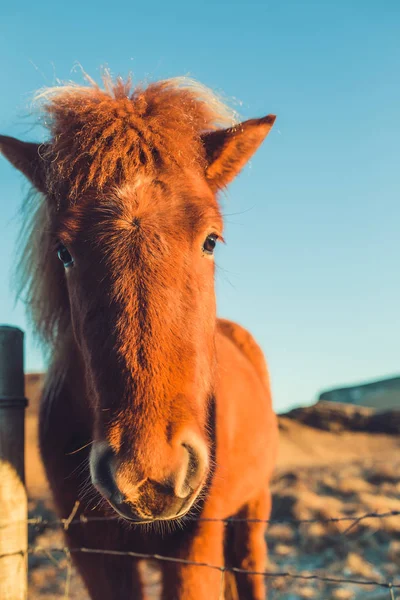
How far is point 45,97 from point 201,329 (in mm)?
1653

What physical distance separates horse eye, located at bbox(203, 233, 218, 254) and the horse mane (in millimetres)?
338

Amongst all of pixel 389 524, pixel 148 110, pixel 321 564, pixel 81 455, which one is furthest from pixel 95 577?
pixel 389 524

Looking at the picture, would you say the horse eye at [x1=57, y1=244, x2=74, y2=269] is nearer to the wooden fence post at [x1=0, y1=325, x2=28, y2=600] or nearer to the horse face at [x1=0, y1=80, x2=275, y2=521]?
the horse face at [x1=0, y1=80, x2=275, y2=521]

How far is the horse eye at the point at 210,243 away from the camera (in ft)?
8.27

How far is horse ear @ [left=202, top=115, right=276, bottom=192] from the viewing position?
2938mm

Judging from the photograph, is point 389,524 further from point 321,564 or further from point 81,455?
point 81,455

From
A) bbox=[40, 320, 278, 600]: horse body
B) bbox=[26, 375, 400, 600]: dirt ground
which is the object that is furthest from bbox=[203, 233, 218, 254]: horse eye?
bbox=[26, 375, 400, 600]: dirt ground

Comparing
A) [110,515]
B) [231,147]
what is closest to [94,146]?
[231,147]

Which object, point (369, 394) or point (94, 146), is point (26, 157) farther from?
point (369, 394)

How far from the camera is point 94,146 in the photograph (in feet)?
8.25

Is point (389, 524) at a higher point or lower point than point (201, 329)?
lower

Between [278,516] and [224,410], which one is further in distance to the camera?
[278,516]

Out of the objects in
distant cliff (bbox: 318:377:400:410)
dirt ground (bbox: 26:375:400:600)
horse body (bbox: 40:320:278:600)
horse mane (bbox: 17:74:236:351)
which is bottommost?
dirt ground (bbox: 26:375:400:600)

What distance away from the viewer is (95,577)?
2867 mm
